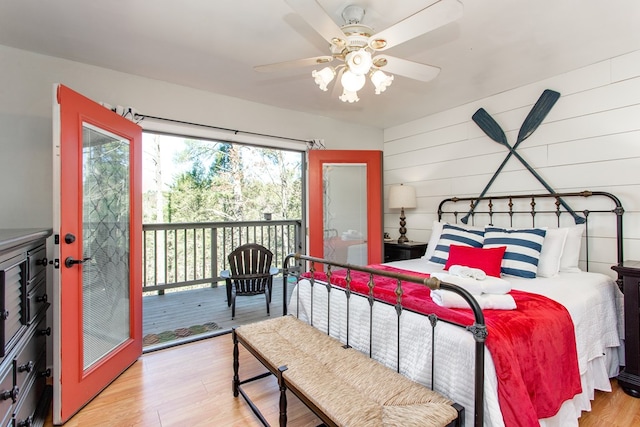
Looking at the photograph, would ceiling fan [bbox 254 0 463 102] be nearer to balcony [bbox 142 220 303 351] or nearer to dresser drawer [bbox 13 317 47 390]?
dresser drawer [bbox 13 317 47 390]

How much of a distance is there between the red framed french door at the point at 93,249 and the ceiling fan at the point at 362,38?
1.25 meters

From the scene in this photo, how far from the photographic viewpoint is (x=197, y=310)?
152 inches

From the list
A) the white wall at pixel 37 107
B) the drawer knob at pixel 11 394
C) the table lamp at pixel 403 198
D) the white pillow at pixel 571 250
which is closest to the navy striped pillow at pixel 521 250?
the white pillow at pixel 571 250

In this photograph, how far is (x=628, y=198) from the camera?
2.41 meters

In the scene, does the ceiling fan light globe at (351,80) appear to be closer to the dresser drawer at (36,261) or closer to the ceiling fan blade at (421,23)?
the ceiling fan blade at (421,23)

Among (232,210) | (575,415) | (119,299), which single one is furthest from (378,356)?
(232,210)

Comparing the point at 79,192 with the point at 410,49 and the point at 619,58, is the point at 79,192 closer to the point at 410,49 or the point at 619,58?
the point at 410,49

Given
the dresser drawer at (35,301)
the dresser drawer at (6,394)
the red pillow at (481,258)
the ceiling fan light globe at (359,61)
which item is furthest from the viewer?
the red pillow at (481,258)

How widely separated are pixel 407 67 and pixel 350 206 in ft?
7.50

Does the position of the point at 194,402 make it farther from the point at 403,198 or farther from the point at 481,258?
the point at 403,198

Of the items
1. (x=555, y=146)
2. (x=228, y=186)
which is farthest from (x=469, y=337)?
(x=228, y=186)

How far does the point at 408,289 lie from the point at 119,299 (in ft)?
7.27

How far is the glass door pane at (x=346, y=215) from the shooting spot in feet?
13.0

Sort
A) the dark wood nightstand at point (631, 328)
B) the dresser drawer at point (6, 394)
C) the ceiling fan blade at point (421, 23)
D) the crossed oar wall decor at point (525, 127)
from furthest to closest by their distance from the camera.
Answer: the crossed oar wall decor at point (525, 127), the dark wood nightstand at point (631, 328), the ceiling fan blade at point (421, 23), the dresser drawer at point (6, 394)
